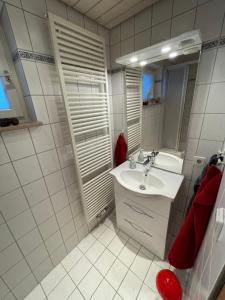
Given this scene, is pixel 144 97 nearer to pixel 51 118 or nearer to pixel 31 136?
pixel 51 118

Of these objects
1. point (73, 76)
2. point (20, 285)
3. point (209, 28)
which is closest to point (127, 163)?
point (73, 76)

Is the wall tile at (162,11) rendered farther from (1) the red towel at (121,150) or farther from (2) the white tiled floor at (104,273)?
(2) the white tiled floor at (104,273)

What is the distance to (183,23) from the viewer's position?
103 centimetres

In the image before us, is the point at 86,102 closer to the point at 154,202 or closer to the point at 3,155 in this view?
the point at 3,155

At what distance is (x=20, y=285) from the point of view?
1.18 metres

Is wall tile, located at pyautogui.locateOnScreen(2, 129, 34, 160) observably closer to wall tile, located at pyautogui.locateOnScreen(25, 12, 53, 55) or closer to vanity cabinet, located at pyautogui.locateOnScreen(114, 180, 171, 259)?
wall tile, located at pyautogui.locateOnScreen(25, 12, 53, 55)

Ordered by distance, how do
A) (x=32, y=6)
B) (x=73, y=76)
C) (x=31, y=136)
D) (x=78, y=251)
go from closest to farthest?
(x=32, y=6)
(x=31, y=136)
(x=73, y=76)
(x=78, y=251)

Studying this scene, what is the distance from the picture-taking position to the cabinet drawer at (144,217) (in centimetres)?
125

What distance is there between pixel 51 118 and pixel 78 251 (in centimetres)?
154

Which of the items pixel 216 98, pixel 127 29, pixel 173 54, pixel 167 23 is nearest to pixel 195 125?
pixel 216 98

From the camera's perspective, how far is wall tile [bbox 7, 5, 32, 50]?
0.84m

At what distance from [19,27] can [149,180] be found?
1613mm

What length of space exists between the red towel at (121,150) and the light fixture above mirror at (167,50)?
31.7 inches

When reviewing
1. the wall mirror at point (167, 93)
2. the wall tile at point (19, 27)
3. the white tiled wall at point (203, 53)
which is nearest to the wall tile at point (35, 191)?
the wall tile at point (19, 27)
